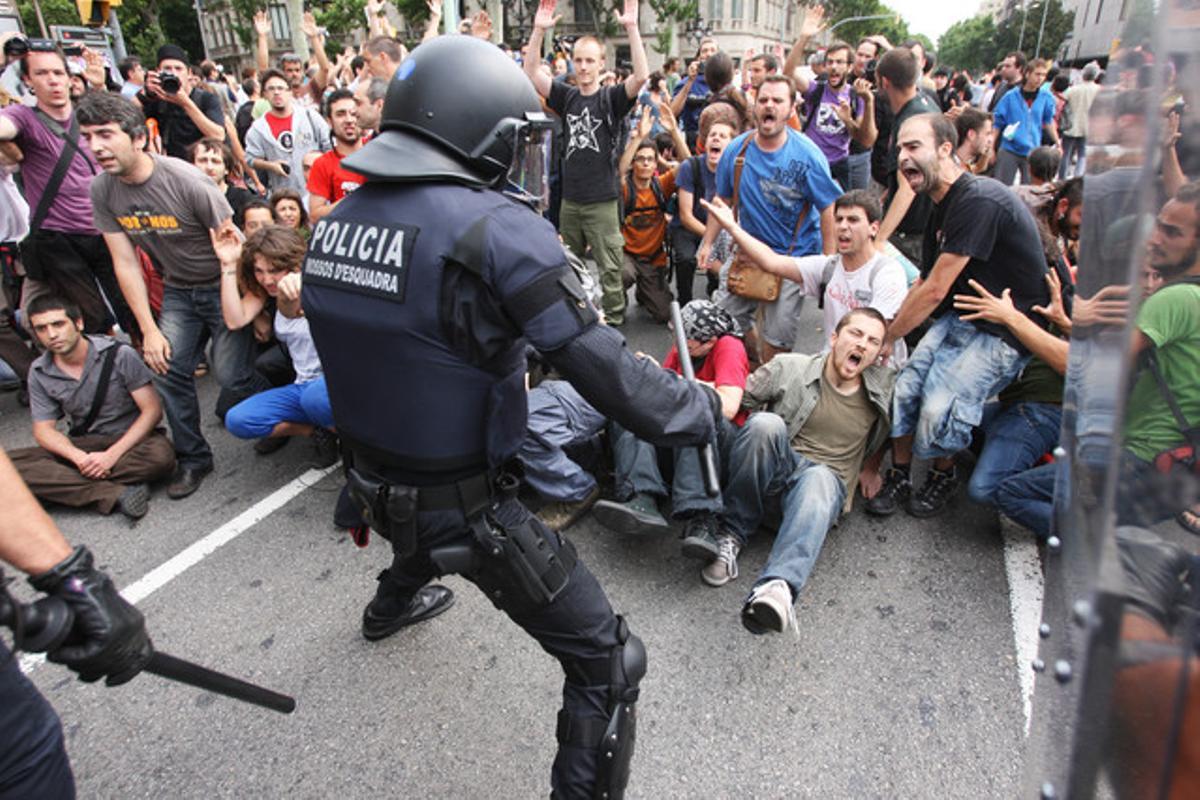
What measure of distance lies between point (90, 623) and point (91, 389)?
2.76m

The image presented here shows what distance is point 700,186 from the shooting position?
17.2 ft

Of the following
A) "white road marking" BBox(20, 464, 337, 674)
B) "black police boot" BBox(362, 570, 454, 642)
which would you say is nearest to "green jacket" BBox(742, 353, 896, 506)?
"black police boot" BBox(362, 570, 454, 642)

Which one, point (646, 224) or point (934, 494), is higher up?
point (646, 224)

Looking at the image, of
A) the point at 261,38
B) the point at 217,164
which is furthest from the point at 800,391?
the point at 261,38

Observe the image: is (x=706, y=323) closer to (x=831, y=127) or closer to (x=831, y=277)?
(x=831, y=277)

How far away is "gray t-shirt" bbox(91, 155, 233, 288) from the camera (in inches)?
140

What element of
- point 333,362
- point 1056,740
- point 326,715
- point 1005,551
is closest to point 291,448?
point 326,715

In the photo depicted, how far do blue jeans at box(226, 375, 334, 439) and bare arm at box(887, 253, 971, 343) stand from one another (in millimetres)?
2776

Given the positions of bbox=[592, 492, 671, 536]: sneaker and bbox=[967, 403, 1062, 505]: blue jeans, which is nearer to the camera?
bbox=[592, 492, 671, 536]: sneaker

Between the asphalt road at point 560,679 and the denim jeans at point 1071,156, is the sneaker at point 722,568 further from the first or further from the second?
the denim jeans at point 1071,156

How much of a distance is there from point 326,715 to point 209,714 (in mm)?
390

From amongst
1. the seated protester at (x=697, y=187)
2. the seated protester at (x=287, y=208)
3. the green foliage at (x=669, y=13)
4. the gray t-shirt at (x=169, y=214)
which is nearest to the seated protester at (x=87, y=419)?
the gray t-shirt at (x=169, y=214)

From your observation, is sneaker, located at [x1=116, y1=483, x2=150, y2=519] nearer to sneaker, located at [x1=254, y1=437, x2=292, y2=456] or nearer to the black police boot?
sneaker, located at [x1=254, y1=437, x2=292, y2=456]

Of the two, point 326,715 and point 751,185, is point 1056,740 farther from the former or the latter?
point 751,185
